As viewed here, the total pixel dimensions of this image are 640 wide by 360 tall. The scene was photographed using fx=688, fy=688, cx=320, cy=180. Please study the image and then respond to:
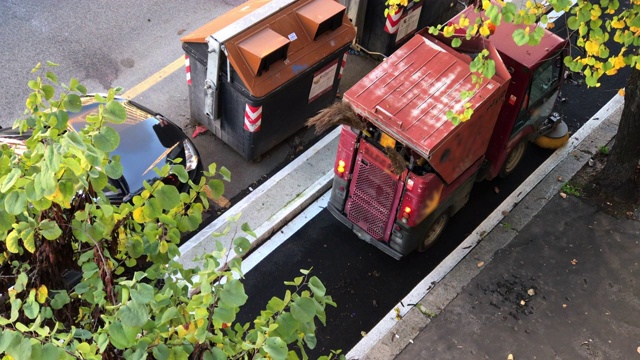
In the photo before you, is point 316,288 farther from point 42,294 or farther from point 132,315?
point 42,294

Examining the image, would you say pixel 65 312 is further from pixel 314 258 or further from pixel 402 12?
pixel 402 12

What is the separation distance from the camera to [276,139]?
9.27 m

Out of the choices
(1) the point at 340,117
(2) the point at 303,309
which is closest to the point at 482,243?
(1) the point at 340,117

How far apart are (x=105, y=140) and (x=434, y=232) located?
5870 millimetres

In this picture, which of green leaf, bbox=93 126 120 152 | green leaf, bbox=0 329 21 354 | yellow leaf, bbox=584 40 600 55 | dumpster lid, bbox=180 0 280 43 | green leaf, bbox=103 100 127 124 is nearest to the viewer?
green leaf, bbox=0 329 21 354

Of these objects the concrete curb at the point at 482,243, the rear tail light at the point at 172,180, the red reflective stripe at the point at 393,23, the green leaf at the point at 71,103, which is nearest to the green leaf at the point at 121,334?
the green leaf at the point at 71,103

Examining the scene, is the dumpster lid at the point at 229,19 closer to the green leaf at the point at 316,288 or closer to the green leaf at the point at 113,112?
the green leaf at the point at 113,112

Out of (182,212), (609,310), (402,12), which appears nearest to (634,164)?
(609,310)

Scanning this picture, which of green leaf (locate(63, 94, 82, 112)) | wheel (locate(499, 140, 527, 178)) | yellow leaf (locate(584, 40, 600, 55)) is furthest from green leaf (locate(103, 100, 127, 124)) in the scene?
wheel (locate(499, 140, 527, 178))

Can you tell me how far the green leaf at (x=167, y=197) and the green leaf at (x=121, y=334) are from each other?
775mm

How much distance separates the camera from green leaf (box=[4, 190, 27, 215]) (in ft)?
10.2

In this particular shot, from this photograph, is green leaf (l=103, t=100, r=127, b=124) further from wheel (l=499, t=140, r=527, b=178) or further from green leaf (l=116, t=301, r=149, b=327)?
wheel (l=499, t=140, r=527, b=178)

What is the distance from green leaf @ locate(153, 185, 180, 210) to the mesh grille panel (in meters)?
4.01

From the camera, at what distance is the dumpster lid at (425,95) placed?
6.99 m
